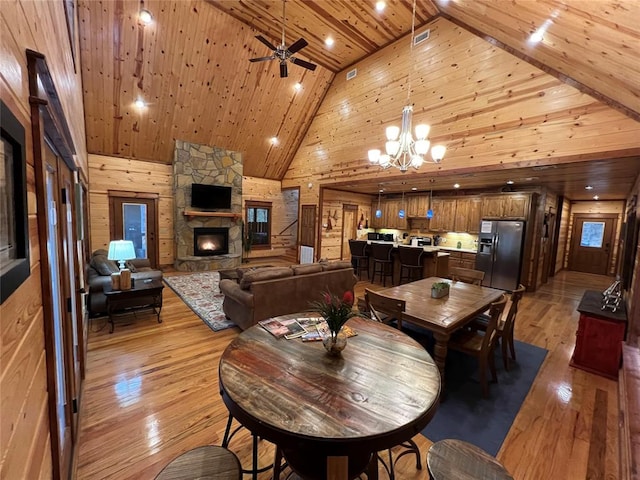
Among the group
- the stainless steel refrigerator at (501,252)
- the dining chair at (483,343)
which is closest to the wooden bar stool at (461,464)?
the dining chair at (483,343)

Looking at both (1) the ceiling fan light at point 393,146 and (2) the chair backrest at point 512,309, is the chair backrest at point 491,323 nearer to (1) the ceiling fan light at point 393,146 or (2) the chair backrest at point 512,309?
(2) the chair backrest at point 512,309

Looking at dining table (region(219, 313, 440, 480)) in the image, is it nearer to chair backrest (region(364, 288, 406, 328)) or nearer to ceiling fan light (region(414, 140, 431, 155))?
chair backrest (region(364, 288, 406, 328))

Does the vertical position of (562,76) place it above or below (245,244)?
above

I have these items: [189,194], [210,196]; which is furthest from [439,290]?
[189,194]

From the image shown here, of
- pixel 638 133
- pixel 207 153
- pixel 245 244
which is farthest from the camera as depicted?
pixel 245 244

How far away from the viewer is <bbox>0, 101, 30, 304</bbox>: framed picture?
2.10ft

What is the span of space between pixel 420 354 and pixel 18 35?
215 cm

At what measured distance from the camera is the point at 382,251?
21.4 feet

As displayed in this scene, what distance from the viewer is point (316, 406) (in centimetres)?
117

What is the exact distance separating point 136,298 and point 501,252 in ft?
23.2

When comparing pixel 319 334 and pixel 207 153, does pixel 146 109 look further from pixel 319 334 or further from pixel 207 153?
pixel 319 334

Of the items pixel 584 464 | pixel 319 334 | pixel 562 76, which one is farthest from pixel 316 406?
pixel 562 76

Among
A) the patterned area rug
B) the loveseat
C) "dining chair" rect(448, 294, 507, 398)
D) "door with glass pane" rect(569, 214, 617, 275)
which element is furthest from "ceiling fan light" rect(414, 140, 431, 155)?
"door with glass pane" rect(569, 214, 617, 275)

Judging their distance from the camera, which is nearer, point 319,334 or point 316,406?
point 316,406
